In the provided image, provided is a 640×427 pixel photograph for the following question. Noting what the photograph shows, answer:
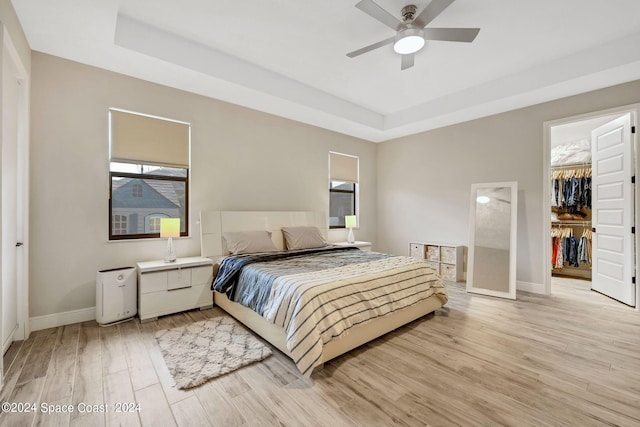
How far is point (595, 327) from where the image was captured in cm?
292

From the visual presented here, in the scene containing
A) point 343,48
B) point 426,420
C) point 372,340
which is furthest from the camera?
point 343,48

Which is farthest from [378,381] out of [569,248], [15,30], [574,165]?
[574,165]

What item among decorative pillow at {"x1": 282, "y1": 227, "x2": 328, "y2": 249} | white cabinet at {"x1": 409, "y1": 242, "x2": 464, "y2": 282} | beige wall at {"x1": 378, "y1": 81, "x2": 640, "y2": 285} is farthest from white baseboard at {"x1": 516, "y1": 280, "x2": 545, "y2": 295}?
decorative pillow at {"x1": 282, "y1": 227, "x2": 328, "y2": 249}

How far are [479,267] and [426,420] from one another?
3.23 meters

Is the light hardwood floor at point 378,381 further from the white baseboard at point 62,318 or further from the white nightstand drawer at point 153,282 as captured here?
the white nightstand drawer at point 153,282

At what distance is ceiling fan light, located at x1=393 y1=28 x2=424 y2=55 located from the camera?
2572 mm

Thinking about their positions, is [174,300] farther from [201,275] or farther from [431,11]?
[431,11]

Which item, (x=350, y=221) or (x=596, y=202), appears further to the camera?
(x=350, y=221)

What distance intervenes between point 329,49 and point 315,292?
2724mm

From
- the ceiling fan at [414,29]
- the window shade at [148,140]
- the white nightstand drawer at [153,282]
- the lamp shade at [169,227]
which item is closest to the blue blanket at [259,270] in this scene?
the white nightstand drawer at [153,282]

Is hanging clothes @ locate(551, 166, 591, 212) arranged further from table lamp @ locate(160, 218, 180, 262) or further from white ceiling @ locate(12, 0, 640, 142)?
→ table lamp @ locate(160, 218, 180, 262)

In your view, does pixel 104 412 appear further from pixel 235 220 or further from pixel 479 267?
pixel 479 267

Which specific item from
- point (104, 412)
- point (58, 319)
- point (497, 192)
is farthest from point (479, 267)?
point (58, 319)

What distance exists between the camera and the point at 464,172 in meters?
4.88
